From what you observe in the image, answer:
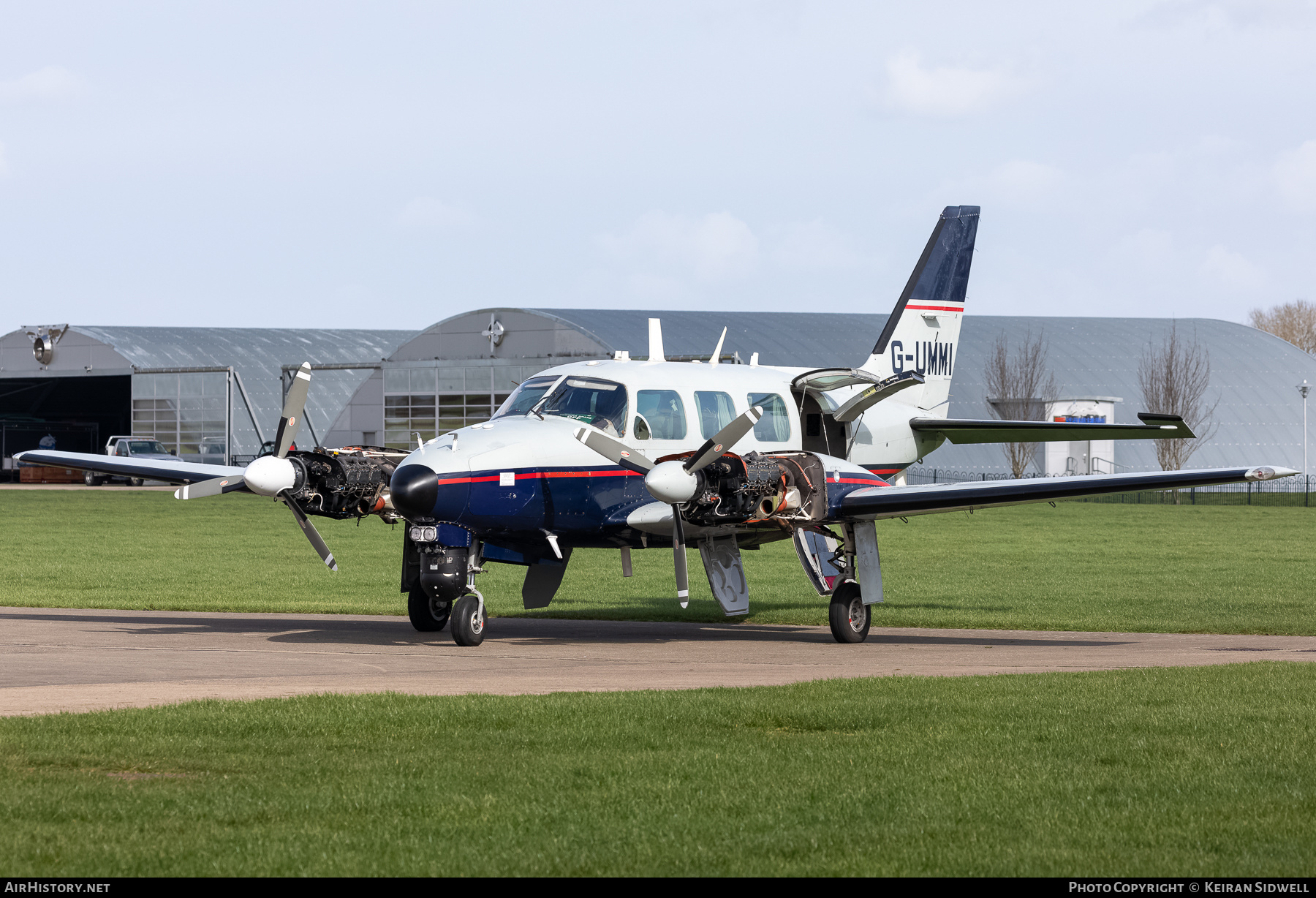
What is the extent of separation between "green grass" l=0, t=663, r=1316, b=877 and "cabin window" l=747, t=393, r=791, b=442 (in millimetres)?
7683

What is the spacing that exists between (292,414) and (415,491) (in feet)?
13.0

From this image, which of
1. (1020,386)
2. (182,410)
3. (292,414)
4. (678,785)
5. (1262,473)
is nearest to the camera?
(678,785)

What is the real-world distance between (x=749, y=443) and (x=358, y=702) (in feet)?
29.6

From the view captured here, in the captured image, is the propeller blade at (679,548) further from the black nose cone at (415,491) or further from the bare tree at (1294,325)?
the bare tree at (1294,325)

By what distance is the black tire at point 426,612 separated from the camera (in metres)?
20.8

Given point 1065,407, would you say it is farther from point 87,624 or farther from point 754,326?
point 87,624

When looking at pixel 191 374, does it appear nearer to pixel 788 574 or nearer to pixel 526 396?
pixel 788 574

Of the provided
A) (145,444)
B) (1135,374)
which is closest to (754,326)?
(1135,374)

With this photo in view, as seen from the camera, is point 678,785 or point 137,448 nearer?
point 678,785

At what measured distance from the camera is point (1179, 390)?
269ft

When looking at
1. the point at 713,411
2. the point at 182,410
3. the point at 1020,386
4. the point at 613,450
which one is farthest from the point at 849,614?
the point at 182,410

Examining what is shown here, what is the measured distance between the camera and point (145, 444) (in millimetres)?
77062

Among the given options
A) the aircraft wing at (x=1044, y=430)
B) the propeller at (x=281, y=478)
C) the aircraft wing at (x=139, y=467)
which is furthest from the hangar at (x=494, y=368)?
the propeller at (x=281, y=478)

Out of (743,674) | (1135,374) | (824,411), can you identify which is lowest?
(743,674)
